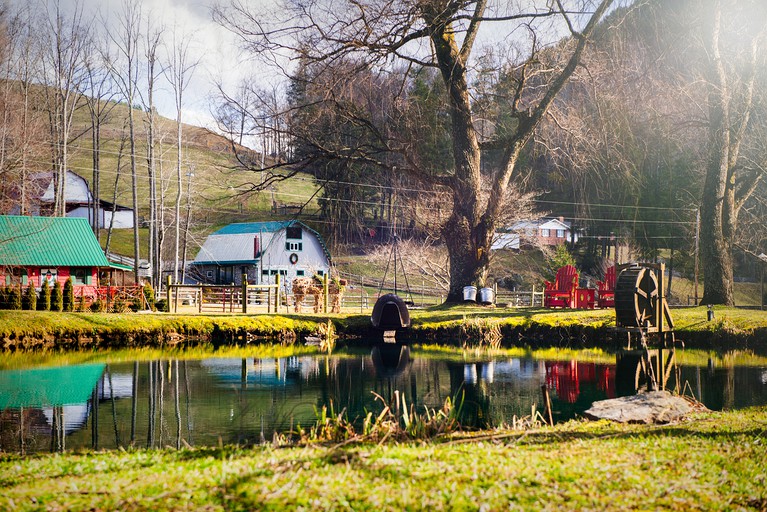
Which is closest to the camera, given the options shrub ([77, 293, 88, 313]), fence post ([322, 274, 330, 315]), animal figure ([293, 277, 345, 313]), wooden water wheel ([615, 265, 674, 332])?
wooden water wheel ([615, 265, 674, 332])

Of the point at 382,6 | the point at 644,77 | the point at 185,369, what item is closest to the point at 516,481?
the point at 185,369

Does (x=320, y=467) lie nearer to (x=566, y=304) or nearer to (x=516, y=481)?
(x=516, y=481)

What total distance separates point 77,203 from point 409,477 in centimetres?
6103

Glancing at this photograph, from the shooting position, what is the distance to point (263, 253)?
166 ft

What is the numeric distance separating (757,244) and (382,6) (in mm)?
36170

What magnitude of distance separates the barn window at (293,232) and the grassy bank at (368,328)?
26.4 meters

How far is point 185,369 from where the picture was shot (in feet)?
60.0

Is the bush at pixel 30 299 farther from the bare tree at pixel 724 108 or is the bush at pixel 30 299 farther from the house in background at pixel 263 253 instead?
the bare tree at pixel 724 108

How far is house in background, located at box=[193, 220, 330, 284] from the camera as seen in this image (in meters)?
52.2

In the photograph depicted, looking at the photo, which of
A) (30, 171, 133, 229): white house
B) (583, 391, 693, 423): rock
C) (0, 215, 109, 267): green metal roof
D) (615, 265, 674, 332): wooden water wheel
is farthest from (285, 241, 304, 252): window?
(583, 391, 693, 423): rock

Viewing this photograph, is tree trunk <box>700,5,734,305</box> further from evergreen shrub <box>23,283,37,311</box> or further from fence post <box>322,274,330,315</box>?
evergreen shrub <box>23,283,37,311</box>

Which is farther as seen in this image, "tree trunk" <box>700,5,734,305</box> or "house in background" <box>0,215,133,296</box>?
"house in background" <box>0,215,133,296</box>

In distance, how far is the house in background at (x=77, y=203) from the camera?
5456 cm

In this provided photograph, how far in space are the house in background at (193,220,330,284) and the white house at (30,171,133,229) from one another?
27.0 ft
